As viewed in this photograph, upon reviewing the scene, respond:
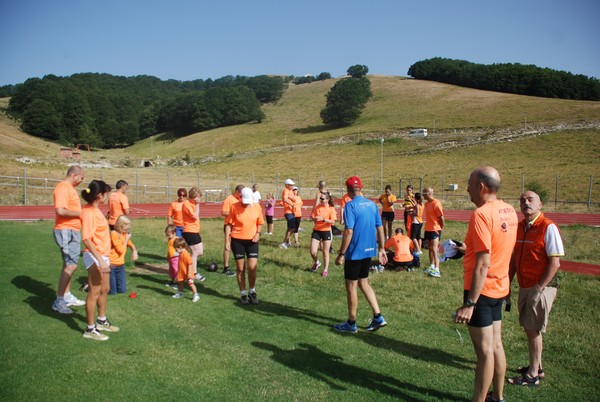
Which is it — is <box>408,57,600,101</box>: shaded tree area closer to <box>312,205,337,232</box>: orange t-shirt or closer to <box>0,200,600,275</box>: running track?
<box>0,200,600,275</box>: running track

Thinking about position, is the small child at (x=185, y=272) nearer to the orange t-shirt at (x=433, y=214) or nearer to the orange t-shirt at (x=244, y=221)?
the orange t-shirt at (x=244, y=221)

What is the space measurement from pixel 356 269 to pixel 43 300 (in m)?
5.28

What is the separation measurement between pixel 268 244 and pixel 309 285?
5193 millimetres

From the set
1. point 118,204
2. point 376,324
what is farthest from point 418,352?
point 118,204

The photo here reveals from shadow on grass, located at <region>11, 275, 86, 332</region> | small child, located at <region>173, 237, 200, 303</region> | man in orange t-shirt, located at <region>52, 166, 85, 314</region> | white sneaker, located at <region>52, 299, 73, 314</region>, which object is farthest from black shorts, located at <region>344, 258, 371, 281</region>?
white sneaker, located at <region>52, 299, 73, 314</region>

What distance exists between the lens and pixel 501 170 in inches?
1804

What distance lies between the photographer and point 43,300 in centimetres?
774

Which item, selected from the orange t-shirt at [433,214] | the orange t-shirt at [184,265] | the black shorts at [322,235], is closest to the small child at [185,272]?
the orange t-shirt at [184,265]

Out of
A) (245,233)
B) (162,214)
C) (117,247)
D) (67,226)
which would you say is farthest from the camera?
(162,214)

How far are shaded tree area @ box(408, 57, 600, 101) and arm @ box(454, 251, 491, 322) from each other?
98.5m

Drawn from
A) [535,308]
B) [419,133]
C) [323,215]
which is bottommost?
[535,308]

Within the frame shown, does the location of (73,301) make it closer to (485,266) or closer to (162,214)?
(485,266)

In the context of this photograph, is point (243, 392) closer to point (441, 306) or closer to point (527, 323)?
point (527, 323)

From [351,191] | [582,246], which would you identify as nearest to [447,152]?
[582,246]
